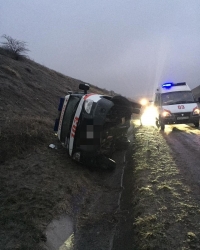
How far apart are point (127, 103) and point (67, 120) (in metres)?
1.82

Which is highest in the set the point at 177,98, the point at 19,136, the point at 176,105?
the point at 177,98

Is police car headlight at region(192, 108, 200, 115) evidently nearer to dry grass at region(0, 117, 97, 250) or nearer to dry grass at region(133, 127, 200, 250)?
dry grass at region(133, 127, 200, 250)

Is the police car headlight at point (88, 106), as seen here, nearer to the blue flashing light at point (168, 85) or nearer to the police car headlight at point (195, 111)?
the police car headlight at point (195, 111)

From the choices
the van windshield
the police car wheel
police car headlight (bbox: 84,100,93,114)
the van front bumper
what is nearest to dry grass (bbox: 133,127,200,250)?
the police car wheel

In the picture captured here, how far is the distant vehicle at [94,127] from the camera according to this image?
580cm

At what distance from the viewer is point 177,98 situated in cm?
1211

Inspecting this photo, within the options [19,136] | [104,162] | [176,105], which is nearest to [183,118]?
[176,105]

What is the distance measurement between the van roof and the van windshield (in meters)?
0.24

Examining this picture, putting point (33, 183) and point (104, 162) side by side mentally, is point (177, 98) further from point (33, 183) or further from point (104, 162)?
point (33, 183)

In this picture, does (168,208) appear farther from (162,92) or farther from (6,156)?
(162,92)

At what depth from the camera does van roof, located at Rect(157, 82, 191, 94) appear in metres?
12.5

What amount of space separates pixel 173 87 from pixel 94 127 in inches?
331

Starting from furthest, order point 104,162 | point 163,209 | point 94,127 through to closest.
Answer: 1. point 104,162
2. point 94,127
3. point 163,209

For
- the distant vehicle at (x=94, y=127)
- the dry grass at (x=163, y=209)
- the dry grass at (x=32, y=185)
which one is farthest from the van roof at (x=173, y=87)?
the dry grass at (x=32, y=185)
